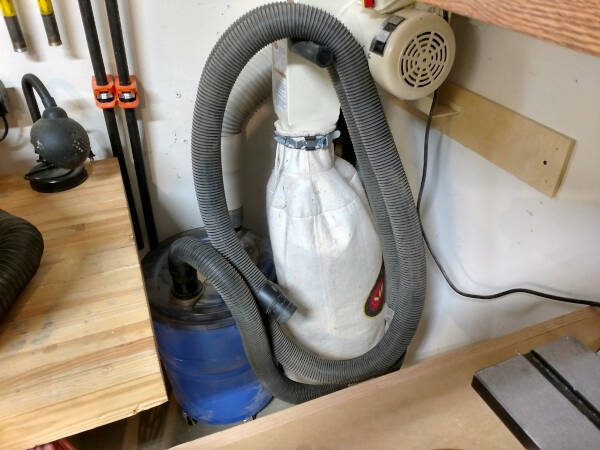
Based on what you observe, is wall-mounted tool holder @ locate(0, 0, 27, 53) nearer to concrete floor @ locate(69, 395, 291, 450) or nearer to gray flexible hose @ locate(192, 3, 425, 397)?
gray flexible hose @ locate(192, 3, 425, 397)

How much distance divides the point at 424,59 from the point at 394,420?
0.57m

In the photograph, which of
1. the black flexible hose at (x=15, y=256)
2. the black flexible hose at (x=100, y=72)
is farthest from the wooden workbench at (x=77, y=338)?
the black flexible hose at (x=100, y=72)

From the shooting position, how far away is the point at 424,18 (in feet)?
2.56

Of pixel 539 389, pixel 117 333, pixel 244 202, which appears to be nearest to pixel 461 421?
pixel 539 389

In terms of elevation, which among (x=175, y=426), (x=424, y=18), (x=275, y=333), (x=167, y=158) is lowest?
A: (x=175, y=426)

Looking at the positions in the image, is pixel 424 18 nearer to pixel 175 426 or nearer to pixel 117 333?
pixel 117 333

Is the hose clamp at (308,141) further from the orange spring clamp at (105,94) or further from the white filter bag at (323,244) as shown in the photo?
the orange spring clamp at (105,94)

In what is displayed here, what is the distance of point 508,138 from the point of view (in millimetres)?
853

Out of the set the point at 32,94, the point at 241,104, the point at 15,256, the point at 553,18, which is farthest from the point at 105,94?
the point at 553,18

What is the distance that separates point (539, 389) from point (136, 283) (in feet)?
1.99

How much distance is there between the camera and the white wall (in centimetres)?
77

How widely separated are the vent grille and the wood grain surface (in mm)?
393

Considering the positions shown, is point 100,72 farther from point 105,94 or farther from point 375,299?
point 375,299

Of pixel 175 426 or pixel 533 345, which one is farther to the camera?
pixel 175 426
